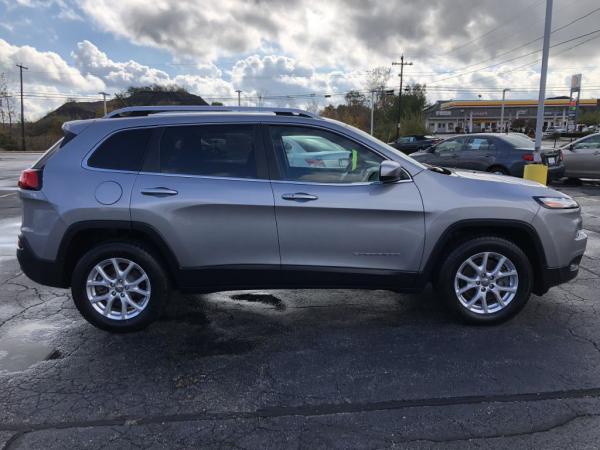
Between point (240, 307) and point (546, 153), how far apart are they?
11.1 metres

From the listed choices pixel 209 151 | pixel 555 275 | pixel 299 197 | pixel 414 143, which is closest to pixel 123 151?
pixel 209 151

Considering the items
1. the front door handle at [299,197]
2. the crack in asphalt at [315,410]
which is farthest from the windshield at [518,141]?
the crack in asphalt at [315,410]

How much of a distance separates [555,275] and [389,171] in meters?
1.71

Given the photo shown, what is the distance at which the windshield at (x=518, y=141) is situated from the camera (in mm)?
12152

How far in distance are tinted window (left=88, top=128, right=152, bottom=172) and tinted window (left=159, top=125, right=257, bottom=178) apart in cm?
16

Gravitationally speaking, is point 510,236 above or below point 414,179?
below

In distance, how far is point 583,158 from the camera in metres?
13.5

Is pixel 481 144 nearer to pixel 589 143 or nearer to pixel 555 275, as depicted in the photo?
pixel 589 143

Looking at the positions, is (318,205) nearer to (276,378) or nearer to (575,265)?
(276,378)

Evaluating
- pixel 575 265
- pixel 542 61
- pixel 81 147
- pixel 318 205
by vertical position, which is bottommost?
pixel 575 265

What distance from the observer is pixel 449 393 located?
3133mm

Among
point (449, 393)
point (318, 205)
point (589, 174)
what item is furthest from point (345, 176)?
point (589, 174)

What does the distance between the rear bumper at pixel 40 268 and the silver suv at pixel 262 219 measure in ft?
0.04

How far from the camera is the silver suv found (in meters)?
3.86
